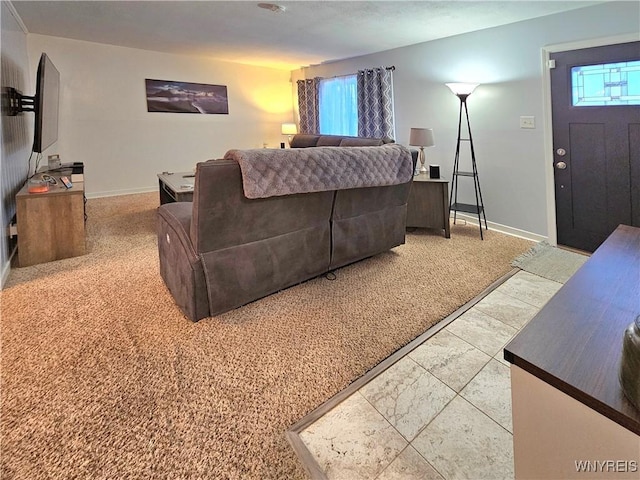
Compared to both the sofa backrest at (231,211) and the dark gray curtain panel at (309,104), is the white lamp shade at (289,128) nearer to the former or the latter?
the dark gray curtain panel at (309,104)

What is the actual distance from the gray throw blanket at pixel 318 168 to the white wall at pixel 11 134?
6.96 feet

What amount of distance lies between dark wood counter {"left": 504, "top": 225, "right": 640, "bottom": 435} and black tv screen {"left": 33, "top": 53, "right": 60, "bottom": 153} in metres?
3.94

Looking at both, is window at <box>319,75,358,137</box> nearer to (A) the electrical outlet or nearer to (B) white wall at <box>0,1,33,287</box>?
(A) the electrical outlet

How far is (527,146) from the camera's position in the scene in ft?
12.2

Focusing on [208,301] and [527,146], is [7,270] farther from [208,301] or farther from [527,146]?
[527,146]

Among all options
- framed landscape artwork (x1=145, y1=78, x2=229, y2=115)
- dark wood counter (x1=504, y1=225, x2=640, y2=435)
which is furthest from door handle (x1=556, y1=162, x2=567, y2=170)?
framed landscape artwork (x1=145, y1=78, x2=229, y2=115)

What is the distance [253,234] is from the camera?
2213 mm

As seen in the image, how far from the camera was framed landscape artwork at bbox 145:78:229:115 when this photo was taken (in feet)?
19.5

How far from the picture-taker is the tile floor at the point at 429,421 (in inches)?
48.8

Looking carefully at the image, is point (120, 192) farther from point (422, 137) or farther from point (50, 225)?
point (422, 137)

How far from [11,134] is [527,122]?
16.4 ft

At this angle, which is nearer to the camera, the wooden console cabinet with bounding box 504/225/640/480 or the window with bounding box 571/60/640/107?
the wooden console cabinet with bounding box 504/225/640/480

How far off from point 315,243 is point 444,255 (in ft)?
4.41

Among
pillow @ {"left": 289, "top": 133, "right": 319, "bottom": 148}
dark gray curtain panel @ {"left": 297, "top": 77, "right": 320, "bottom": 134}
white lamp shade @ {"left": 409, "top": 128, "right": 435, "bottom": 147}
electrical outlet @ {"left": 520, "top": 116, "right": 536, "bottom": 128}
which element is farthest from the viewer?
dark gray curtain panel @ {"left": 297, "top": 77, "right": 320, "bottom": 134}
